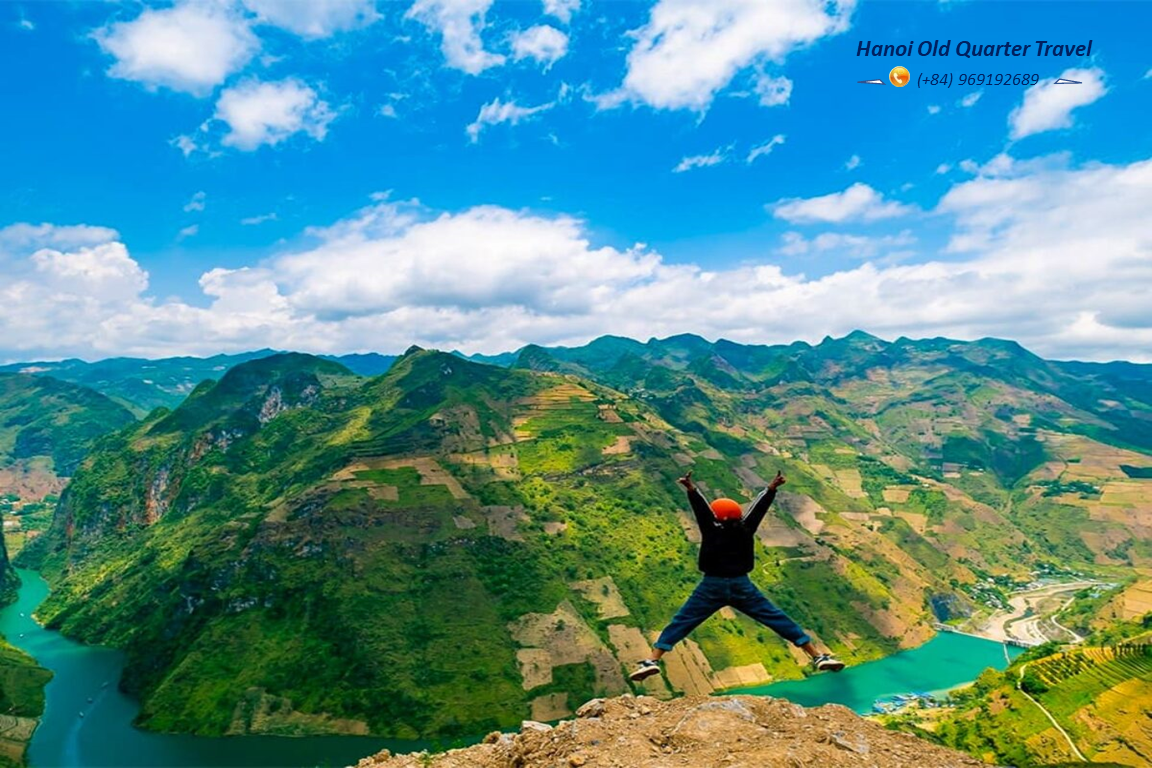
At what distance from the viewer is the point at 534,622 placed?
12975cm

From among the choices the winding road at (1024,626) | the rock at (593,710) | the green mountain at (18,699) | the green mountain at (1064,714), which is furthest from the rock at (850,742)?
Result: the winding road at (1024,626)

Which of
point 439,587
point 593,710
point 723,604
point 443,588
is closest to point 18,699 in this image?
point 439,587

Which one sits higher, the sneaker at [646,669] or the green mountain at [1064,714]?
the sneaker at [646,669]

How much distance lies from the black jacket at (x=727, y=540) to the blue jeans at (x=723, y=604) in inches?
9.2

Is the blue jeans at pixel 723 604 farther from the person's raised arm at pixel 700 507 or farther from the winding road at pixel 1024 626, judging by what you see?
the winding road at pixel 1024 626

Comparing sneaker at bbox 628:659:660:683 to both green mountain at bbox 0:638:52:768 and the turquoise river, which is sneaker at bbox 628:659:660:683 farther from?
green mountain at bbox 0:638:52:768

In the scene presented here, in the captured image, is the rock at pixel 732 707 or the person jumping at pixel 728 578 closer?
the person jumping at pixel 728 578

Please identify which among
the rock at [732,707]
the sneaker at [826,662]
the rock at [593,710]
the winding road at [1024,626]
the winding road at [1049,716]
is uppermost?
the sneaker at [826,662]

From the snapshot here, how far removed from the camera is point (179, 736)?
10894cm

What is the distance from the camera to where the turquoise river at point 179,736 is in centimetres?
10106

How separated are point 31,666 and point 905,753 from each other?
6792 inches

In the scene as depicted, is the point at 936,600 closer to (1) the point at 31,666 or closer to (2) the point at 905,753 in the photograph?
(2) the point at 905,753

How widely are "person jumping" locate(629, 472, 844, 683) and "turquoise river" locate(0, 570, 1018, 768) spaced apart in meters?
106

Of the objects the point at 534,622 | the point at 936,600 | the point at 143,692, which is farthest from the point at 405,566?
the point at 936,600
